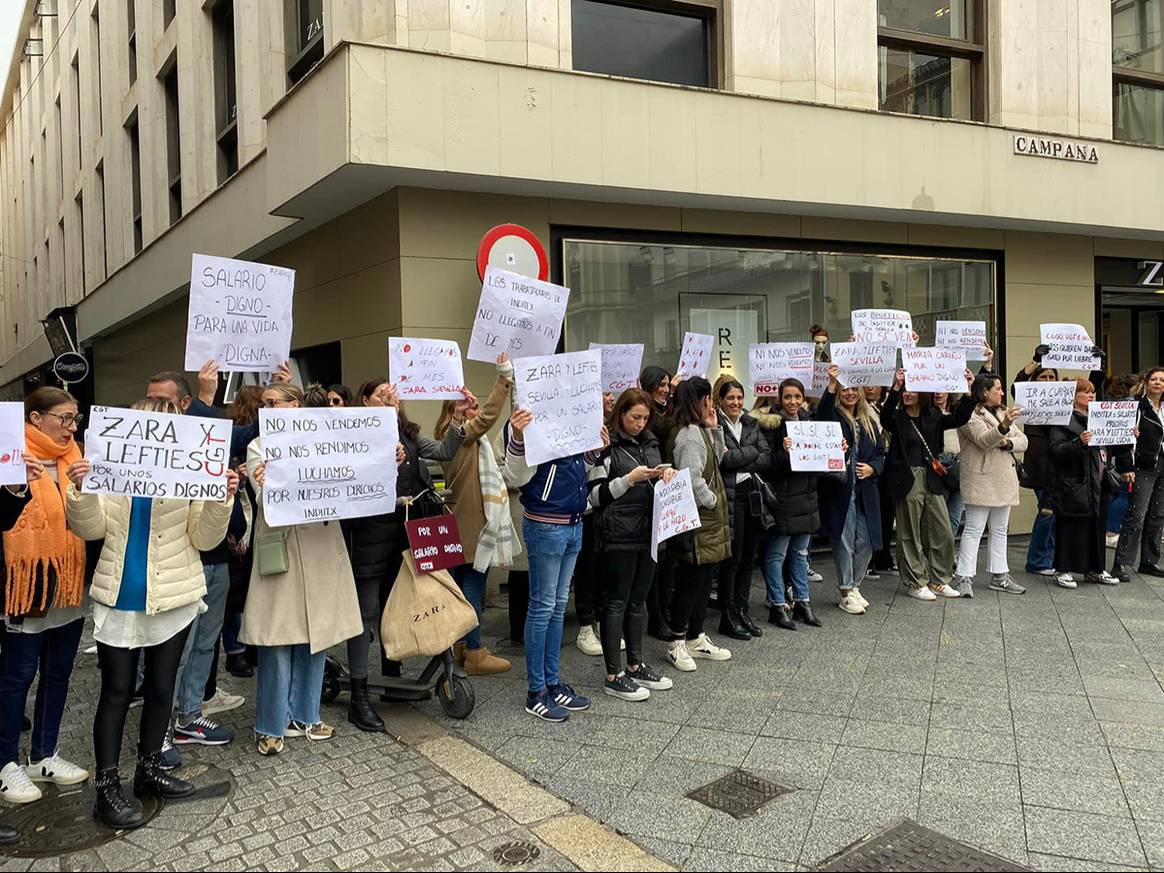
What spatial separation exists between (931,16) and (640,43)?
155 inches

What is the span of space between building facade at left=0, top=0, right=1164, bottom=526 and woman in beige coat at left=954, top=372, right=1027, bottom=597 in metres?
2.68

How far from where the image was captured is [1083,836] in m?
3.66

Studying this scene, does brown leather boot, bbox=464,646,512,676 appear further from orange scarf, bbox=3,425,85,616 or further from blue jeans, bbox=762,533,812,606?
orange scarf, bbox=3,425,85,616

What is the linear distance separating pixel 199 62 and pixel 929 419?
11392mm

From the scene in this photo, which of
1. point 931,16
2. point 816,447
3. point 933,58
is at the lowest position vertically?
point 816,447

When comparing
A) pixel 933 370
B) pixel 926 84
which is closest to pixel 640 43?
pixel 926 84

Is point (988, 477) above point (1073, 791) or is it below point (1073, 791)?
above

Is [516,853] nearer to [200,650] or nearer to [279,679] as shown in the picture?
[279,679]

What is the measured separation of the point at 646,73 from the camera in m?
9.23

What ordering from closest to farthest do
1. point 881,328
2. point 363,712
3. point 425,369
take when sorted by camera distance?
point 363,712
point 425,369
point 881,328

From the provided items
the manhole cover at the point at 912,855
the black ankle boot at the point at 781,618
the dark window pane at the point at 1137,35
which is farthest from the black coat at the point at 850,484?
the dark window pane at the point at 1137,35

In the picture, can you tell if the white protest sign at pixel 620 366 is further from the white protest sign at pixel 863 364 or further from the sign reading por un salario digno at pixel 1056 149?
the sign reading por un salario digno at pixel 1056 149

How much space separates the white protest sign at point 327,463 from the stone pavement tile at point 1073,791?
11.3 feet

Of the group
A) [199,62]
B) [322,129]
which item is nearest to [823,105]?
[322,129]
